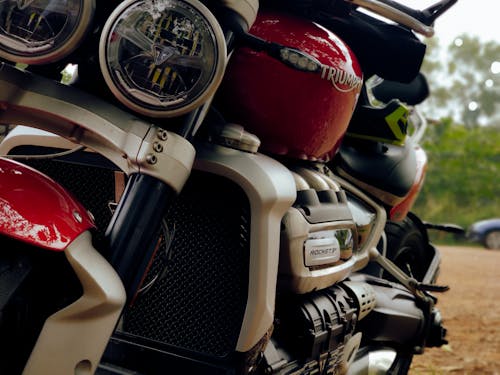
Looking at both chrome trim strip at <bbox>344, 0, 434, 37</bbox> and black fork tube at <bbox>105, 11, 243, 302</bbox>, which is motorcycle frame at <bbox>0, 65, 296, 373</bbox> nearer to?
black fork tube at <bbox>105, 11, 243, 302</bbox>

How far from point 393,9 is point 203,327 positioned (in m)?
0.84

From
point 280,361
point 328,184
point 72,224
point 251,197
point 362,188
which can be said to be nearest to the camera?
point 72,224

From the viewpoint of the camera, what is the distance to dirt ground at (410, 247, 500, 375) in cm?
279

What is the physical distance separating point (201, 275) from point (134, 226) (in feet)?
1.14

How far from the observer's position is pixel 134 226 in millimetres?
938

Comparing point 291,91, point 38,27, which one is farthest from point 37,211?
point 291,91

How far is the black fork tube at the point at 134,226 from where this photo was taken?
932mm

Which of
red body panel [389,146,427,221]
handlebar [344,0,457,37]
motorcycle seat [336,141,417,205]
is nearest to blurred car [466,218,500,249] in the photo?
red body panel [389,146,427,221]

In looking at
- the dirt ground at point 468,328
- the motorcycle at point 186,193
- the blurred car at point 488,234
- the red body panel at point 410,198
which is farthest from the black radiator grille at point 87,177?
the blurred car at point 488,234

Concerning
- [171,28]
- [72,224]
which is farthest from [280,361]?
[171,28]

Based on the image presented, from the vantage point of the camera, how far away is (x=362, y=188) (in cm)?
203

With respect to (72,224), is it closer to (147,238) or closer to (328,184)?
(147,238)

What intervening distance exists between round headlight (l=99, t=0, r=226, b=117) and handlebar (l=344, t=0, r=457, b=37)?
0.59 metres

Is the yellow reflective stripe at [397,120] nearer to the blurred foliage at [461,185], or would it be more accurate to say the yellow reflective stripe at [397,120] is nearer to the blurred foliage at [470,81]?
the blurred foliage at [461,185]
